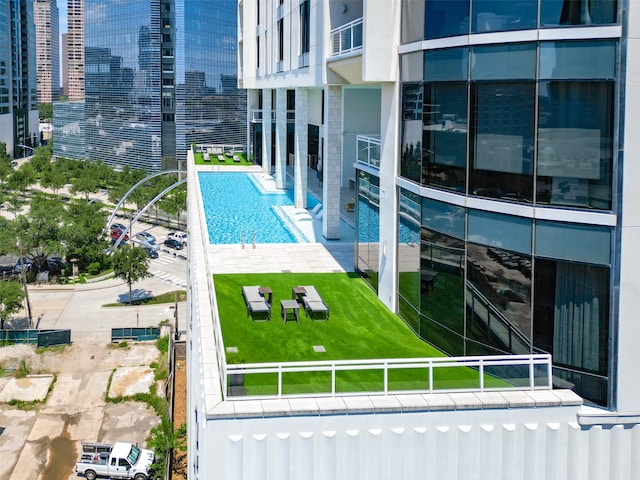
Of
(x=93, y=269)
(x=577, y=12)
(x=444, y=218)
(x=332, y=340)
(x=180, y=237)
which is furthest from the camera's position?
(x=180, y=237)

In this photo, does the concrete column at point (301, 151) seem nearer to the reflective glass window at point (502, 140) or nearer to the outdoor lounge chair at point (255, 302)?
the outdoor lounge chair at point (255, 302)

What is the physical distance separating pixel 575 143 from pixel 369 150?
823 cm

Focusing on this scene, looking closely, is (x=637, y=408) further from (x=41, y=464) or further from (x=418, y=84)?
(x=41, y=464)

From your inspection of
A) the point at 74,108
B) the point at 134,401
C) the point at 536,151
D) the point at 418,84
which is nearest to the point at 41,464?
the point at 134,401

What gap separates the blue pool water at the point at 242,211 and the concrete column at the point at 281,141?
929mm

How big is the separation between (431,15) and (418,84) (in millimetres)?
1341

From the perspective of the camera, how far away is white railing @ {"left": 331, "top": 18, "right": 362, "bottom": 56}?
19625 mm

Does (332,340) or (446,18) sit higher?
(446,18)

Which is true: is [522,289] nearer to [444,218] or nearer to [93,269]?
[444,218]

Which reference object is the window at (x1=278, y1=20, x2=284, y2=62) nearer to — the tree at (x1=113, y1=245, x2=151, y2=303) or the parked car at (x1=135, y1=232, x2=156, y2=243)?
the tree at (x1=113, y1=245, x2=151, y2=303)

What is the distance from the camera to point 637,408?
12.2 m

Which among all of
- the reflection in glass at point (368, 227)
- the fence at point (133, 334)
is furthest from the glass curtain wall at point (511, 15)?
the fence at point (133, 334)

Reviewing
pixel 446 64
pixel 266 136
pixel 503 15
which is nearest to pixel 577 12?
pixel 503 15

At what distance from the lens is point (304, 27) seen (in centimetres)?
2967
